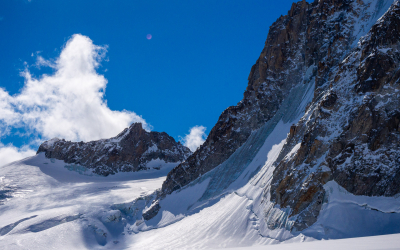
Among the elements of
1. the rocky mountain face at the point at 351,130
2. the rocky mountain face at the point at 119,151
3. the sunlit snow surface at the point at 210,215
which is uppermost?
the rocky mountain face at the point at 119,151

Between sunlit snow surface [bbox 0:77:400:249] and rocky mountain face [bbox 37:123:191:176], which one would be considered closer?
sunlit snow surface [bbox 0:77:400:249]

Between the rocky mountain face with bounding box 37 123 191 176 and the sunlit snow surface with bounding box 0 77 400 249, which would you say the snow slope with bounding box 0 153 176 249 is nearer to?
the sunlit snow surface with bounding box 0 77 400 249

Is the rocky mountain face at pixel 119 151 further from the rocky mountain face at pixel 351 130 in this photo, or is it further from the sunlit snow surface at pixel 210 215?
the rocky mountain face at pixel 351 130

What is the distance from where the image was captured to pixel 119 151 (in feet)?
372

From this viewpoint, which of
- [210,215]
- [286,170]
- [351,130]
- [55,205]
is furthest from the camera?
[55,205]

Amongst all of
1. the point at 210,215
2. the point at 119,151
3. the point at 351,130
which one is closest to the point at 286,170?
the point at 351,130

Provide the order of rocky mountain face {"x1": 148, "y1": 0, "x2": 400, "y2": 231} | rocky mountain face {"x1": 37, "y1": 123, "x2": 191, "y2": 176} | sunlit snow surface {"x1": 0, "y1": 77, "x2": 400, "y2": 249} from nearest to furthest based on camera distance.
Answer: sunlit snow surface {"x1": 0, "y1": 77, "x2": 400, "y2": 249}
rocky mountain face {"x1": 148, "y1": 0, "x2": 400, "y2": 231}
rocky mountain face {"x1": 37, "y1": 123, "x2": 191, "y2": 176}

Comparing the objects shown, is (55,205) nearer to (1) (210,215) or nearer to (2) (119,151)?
(1) (210,215)

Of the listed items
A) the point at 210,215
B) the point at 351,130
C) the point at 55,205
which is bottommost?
the point at 210,215

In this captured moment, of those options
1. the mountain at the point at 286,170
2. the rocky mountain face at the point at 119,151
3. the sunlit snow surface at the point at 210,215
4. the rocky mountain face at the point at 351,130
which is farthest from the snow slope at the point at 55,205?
the rocky mountain face at the point at 351,130

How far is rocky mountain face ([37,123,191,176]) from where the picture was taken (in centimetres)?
11044

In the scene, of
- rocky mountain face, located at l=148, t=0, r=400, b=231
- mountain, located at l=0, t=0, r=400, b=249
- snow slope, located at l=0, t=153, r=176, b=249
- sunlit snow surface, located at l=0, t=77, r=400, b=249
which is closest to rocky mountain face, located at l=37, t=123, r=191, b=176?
snow slope, located at l=0, t=153, r=176, b=249

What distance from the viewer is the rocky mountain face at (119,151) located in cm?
11044

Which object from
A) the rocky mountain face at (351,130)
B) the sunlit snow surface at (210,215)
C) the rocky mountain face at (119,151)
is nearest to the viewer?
the sunlit snow surface at (210,215)
